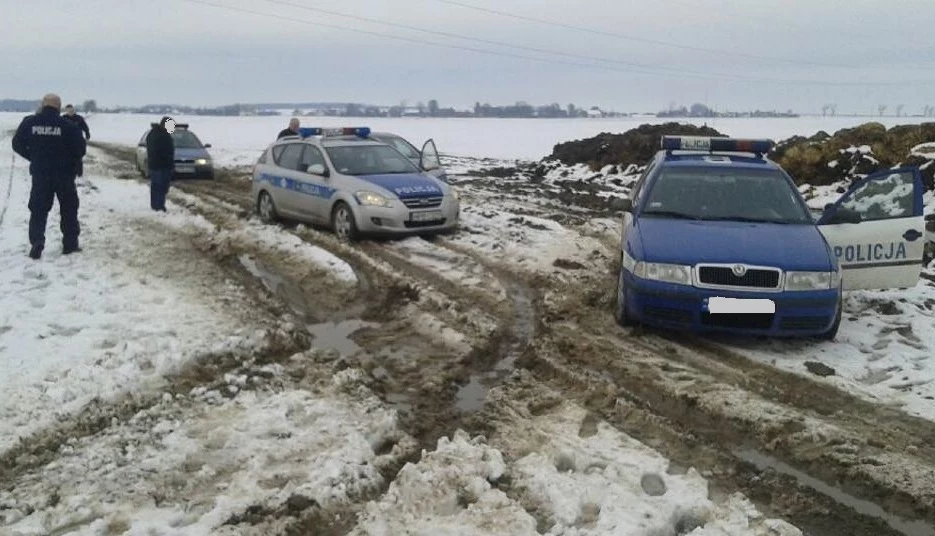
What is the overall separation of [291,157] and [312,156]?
0.64 meters

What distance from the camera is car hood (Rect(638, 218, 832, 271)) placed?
640cm

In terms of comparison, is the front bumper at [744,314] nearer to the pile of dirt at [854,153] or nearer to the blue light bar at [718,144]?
the blue light bar at [718,144]

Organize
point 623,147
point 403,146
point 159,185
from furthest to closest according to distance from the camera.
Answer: point 623,147
point 403,146
point 159,185

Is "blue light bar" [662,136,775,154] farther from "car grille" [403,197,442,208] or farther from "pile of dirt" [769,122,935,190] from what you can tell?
"pile of dirt" [769,122,935,190]

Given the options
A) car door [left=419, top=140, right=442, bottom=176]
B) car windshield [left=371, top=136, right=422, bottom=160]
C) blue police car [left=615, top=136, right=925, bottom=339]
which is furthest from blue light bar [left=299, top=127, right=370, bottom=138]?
blue police car [left=615, top=136, right=925, bottom=339]

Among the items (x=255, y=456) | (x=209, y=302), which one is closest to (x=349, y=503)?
(x=255, y=456)

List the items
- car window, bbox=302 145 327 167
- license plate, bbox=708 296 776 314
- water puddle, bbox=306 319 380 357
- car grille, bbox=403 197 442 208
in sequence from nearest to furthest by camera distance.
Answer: license plate, bbox=708 296 776 314
water puddle, bbox=306 319 380 357
car grille, bbox=403 197 442 208
car window, bbox=302 145 327 167

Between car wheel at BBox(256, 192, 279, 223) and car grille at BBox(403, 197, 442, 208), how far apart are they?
3065 millimetres

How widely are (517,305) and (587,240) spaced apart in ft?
13.4

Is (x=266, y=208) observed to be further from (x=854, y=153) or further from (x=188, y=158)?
(x=854, y=153)

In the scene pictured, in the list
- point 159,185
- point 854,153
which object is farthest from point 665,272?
point 854,153

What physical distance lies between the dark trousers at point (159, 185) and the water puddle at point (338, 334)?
27.0 ft

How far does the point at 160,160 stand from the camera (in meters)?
14.0

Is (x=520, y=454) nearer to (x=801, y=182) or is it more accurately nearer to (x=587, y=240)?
(x=587, y=240)
